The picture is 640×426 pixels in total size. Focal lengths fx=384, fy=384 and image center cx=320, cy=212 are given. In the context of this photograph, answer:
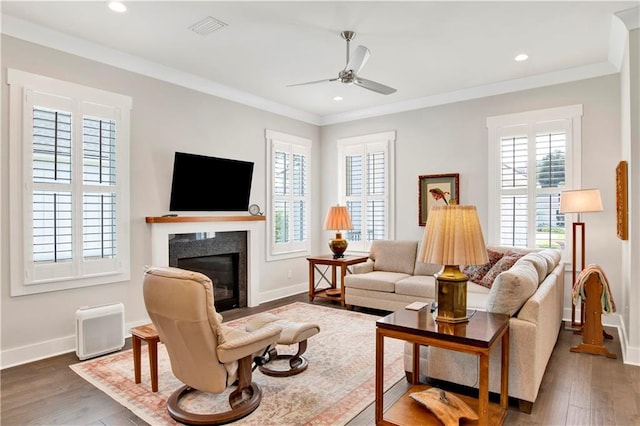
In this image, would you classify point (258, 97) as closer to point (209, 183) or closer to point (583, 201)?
point (209, 183)

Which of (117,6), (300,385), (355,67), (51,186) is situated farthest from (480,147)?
(51,186)

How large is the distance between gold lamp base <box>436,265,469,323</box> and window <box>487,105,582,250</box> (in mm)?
3095

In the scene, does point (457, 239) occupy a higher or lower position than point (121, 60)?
lower

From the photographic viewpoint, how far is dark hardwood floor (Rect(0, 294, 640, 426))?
8.16 ft

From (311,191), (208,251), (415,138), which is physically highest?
(415,138)

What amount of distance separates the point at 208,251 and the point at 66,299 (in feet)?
5.52

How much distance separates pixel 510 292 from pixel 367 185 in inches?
159

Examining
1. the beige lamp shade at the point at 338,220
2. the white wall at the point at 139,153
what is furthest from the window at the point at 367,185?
the white wall at the point at 139,153

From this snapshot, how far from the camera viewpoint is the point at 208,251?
16.6 feet

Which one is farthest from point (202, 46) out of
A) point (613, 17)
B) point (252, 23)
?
point (613, 17)

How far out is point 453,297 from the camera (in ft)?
8.09

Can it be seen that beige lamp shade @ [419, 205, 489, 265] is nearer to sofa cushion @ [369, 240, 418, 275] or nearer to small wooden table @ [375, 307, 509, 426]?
small wooden table @ [375, 307, 509, 426]

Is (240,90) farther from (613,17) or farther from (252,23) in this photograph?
(613,17)

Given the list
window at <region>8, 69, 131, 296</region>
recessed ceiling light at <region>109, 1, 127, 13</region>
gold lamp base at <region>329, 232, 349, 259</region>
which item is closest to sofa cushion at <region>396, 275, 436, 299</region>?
gold lamp base at <region>329, 232, 349, 259</region>
